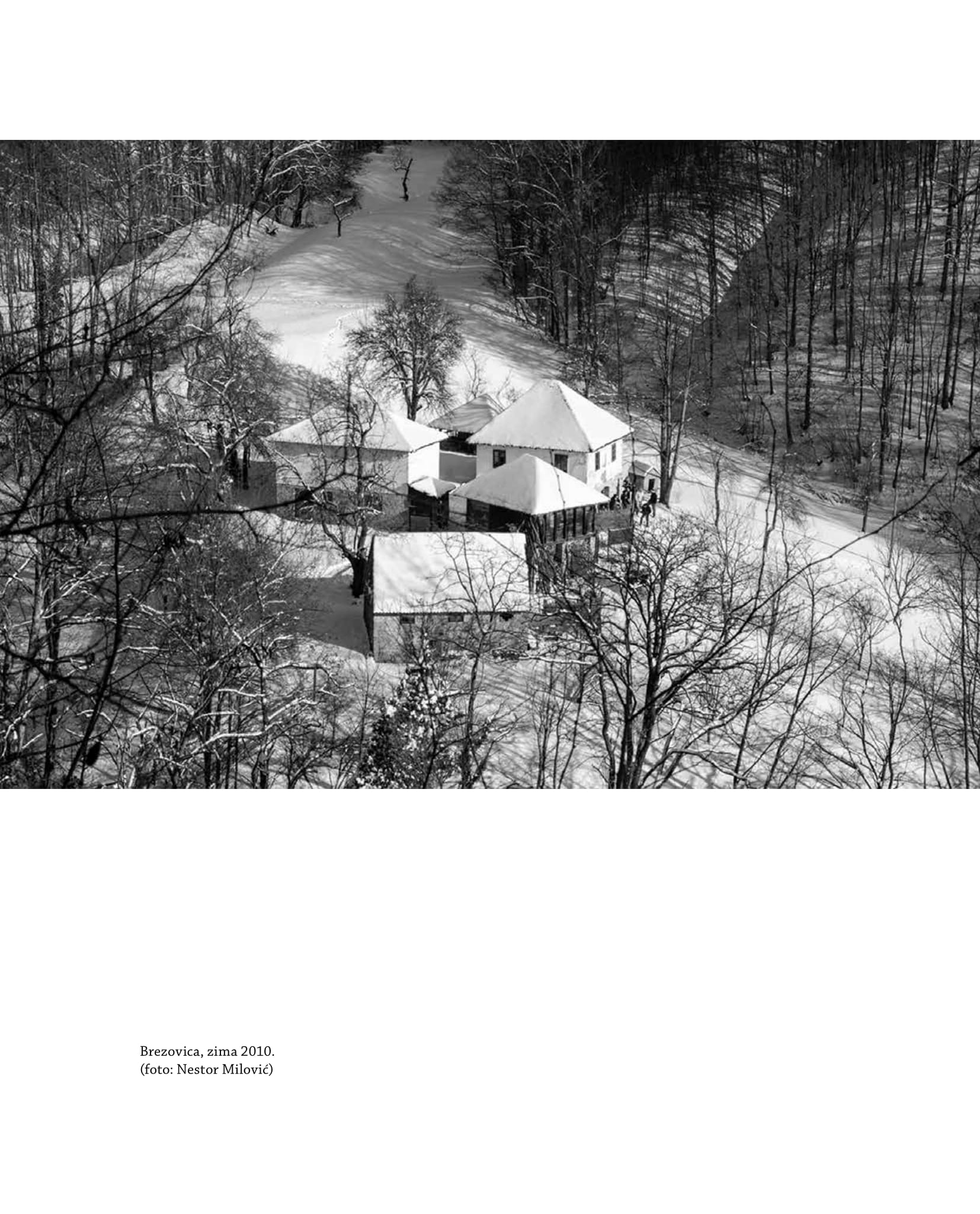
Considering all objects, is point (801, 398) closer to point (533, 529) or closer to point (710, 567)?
point (710, 567)

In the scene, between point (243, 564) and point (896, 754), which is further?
point (243, 564)

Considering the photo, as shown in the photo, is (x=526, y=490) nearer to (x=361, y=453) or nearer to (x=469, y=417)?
(x=469, y=417)

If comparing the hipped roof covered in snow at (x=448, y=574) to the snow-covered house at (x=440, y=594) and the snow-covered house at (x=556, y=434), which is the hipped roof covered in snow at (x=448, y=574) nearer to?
the snow-covered house at (x=440, y=594)

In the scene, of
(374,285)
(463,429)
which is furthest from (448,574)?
(374,285)

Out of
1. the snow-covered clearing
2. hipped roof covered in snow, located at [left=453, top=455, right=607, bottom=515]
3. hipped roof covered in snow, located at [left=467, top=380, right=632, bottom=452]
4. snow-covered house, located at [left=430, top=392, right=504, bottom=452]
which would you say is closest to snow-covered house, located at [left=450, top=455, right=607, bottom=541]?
hipped roof covered in snow, located at [left=453, top=455, right=607, bottom=515]

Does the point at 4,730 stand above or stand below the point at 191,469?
below
